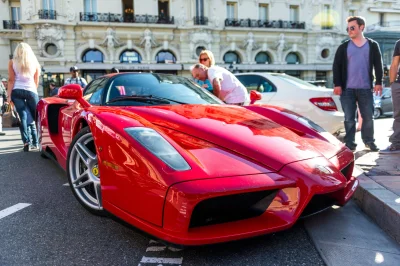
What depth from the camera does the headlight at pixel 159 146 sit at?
163 centimetres

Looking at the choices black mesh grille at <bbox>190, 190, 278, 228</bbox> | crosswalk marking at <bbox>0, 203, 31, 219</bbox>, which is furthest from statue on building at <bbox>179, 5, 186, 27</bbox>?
black mesh grille at <bbox>190, 190, 278, 228</bbox>

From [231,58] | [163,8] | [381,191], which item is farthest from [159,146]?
[231,58]

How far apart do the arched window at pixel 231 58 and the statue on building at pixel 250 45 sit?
886 mm

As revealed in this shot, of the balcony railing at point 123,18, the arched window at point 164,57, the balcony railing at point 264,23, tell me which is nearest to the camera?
the balcony railing at point 123,18

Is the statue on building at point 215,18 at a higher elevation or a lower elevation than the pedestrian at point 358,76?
higher

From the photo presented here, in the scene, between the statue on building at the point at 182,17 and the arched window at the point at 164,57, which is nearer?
the statue on building at the point at 182,17

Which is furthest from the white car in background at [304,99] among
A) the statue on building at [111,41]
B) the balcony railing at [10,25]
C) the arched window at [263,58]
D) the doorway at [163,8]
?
the balcony railing at [10,25]

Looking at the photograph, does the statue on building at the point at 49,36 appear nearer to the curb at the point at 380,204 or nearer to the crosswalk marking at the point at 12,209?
the crosswalk marking at the point at 12,209

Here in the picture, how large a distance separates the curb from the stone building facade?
22.3 meters

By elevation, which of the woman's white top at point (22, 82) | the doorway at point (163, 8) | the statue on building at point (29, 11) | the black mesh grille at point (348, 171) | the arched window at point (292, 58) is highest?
the doorway at point (163, 8)

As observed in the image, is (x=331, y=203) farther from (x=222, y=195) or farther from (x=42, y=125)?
(x=42, y=125)

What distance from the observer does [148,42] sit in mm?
24844

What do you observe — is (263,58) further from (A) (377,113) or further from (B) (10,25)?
(B) (10,25)

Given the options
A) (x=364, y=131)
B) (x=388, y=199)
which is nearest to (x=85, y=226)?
(x=388, y=199)
